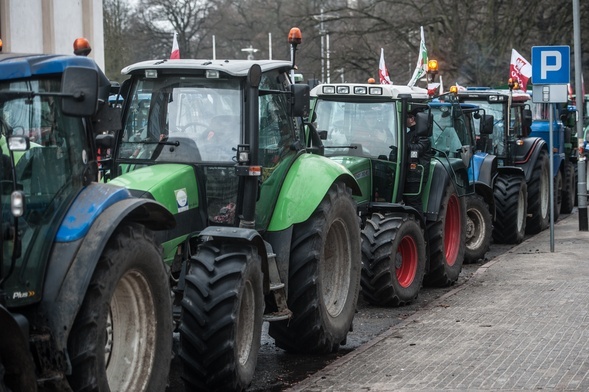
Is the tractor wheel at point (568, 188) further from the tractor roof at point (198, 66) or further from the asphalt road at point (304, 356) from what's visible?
the tractor roof at point (198, 66)

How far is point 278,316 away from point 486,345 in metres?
1.97

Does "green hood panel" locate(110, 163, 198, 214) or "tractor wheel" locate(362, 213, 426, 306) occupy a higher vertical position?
"green hood panel" locate(110, 163, 198, 214)

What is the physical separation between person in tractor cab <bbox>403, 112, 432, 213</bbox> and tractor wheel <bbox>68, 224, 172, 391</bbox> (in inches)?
256

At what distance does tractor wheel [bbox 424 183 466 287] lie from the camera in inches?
514

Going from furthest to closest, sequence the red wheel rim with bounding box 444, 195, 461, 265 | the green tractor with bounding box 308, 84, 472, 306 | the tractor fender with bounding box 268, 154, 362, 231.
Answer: the red wheel rim with bounding box 444, 195, 461, 265, the green tractor with bounding box 308, 84, 472, 306, the tractor fender with bounding box 268, 154, 362, 231

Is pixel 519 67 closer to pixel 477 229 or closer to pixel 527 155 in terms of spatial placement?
pixel 527 155

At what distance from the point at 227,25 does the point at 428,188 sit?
4326 centimetres

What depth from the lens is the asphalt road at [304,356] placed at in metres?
8.42

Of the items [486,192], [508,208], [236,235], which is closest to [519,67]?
[508,208]

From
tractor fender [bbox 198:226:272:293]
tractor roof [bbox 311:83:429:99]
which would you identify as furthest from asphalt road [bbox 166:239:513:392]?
tractor roof [bbox 311:83:429:99]

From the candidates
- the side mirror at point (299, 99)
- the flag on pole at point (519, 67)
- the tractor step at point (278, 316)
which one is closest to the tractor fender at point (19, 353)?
the tractor step at point (278, 316)

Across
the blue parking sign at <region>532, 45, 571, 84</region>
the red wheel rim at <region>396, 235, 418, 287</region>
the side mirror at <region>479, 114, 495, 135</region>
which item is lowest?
the red wheel rim at <region>396, 235, 418, 287</region>

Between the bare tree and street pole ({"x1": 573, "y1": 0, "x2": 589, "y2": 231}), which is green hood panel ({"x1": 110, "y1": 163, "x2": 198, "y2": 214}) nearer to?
street pole ({"x1": 573, "y1": 0, "x2": 589, "y2": 231})

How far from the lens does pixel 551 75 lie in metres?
16.3
